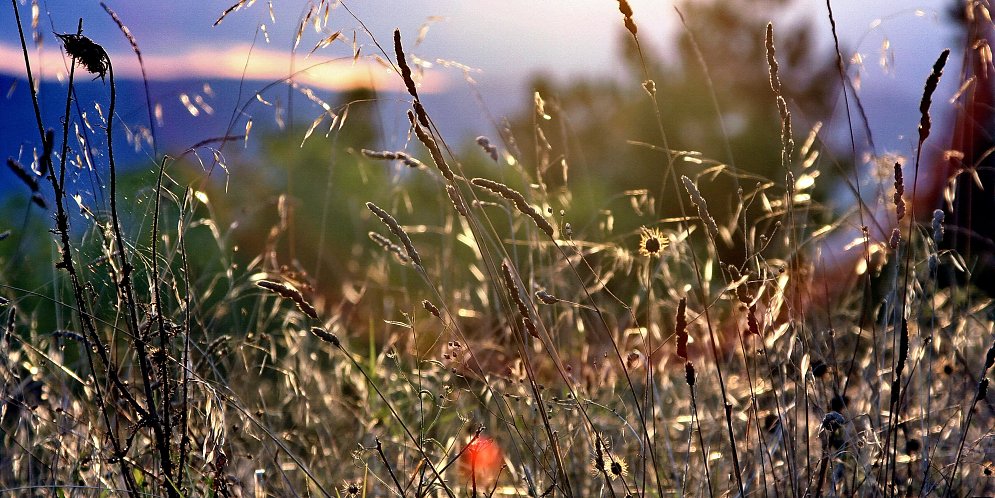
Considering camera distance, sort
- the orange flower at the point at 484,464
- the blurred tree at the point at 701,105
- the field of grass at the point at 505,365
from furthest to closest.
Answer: the blurred tree at the point at 701,105
the orange flower at the point at 484,464
the field of grass at the point at 505,365

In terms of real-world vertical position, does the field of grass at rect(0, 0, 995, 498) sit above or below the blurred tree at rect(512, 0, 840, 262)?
below

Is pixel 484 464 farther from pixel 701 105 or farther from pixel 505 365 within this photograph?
pixel 701 105

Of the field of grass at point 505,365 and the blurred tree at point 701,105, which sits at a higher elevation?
the blurred tree at point 701,105

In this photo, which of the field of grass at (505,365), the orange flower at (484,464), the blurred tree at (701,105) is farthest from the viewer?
the blurred tree at (701,105)

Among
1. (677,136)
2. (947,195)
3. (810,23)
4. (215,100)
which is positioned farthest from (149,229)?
(810,23)

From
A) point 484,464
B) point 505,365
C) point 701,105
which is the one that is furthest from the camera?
point 701,105

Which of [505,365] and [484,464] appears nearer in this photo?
[484,464]

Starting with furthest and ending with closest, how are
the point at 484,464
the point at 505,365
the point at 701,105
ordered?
1. the point at 701,105
2. the point at 505,365
3. the point at 484,464

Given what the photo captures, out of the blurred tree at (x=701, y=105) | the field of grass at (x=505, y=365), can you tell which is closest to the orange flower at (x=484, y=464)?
the field of grass at (x=505, y=365)

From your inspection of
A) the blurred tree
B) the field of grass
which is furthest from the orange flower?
the blurred tree

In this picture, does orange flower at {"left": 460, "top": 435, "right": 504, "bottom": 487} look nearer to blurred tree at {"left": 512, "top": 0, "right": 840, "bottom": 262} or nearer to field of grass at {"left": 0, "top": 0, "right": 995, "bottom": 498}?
field of grass at {"left": 0, "top": 0, "right": 995, "bottom": 498}

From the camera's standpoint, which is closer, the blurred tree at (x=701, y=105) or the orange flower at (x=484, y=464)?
the orange flower at (x=484, y=464)

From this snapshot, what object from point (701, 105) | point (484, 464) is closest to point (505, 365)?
point (484, 464)

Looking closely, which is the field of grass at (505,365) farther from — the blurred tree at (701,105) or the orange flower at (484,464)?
the blurred tree at (701,105)
